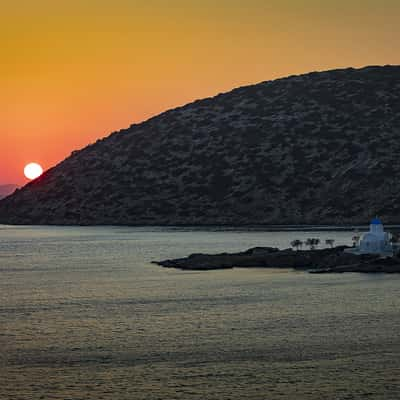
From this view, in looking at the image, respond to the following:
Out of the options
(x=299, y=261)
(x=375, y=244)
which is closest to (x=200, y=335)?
(x=299, y=261)

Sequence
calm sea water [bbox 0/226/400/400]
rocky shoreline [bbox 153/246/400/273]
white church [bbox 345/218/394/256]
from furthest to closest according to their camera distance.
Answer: white church [bbox 345/218/394/256]
rocky shoreline [bbox 153/246/400/273]
calm sea water [bbox 0/226/400/400]

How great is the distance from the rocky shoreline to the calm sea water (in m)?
3.95

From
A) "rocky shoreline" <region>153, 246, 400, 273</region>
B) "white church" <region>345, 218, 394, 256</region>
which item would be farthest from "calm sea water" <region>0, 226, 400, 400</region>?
"white church" <region>345, 218, 394, 256</region>

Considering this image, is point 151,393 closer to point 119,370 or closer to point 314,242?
point 119,370

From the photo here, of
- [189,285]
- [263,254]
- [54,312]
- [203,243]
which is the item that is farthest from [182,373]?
[203,243]

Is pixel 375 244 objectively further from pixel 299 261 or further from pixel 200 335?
pixel 200 335

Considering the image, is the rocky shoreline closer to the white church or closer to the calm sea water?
the white church

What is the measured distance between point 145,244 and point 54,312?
323 feet

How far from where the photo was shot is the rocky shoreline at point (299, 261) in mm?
94188

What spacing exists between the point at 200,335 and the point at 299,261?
1980 inches

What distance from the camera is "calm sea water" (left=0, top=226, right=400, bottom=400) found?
4103 centimetres

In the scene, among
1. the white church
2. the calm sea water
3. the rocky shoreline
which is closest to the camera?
the calm sea water

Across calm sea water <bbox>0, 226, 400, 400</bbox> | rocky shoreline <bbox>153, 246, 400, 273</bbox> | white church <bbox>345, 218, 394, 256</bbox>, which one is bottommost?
calm sea water <bbox>0, 226, 400, 400</bbox>

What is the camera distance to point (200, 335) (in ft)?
181
